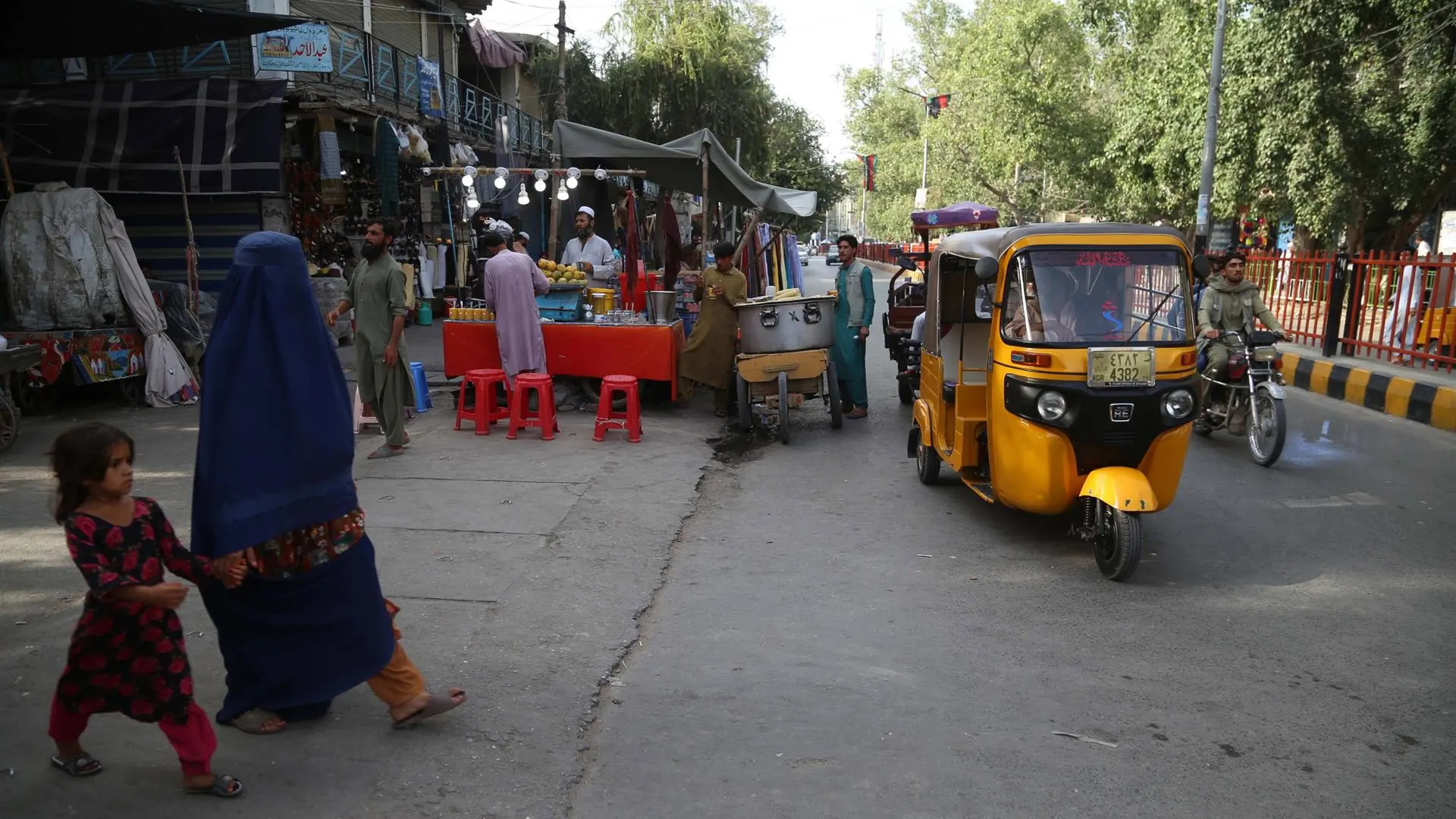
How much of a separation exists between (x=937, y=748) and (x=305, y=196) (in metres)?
14.2

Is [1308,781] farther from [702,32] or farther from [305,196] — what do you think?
[702,32]

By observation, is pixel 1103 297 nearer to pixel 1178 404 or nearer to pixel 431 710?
pixel 1178 404

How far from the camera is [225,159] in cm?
1195

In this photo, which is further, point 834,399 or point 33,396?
point 33,396

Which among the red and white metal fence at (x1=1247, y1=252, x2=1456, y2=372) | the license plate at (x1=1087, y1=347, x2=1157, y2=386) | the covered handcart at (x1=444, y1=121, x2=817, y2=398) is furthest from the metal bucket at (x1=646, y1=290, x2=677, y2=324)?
the red and white metal fence at (x1=1247, y1=252, x2=1456, y2=372)

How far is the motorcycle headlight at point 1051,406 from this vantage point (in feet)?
18.1

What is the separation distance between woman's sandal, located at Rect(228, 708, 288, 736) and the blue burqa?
0.27 ft

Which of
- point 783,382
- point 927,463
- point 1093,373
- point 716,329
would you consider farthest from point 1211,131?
point 1093,373

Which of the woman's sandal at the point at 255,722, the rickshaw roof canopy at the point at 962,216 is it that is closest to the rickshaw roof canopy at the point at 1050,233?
the woman's sandal at the point at 255,722

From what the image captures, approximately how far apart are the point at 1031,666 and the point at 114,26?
5636 mm

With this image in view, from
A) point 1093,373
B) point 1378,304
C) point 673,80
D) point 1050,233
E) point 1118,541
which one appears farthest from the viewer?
point 673,80

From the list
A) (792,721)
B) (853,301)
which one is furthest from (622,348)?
(792,721)

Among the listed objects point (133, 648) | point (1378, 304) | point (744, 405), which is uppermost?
point (1378, 304)

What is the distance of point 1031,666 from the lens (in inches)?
Answer: 170
